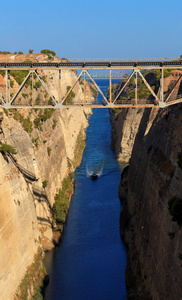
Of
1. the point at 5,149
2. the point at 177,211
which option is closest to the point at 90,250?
the point at 5,149

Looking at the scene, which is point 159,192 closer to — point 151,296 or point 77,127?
point 151,296

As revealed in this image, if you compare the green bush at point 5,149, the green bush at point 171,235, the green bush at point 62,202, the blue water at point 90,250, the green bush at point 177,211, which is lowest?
the blue water at point 90,250

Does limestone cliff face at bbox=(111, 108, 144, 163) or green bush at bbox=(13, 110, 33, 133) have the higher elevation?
green bush at bbox=(13, 110, 33, 133)

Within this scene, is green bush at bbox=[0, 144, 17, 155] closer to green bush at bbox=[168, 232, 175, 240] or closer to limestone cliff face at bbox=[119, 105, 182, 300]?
limestone cliff face at bbox=[119, 105, 182, 300]

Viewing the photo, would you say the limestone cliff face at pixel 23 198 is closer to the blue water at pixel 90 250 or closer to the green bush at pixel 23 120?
the green bush at pixel 23 120

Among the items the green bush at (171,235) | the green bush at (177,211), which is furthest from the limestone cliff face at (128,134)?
the green bush at (177,211)

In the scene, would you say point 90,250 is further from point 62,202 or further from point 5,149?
point 5,149

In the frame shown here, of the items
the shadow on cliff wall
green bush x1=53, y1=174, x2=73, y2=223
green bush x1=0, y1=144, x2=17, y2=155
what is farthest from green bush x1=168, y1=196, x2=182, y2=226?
green bush x1=53, y1=174, x2=73, y2=223
